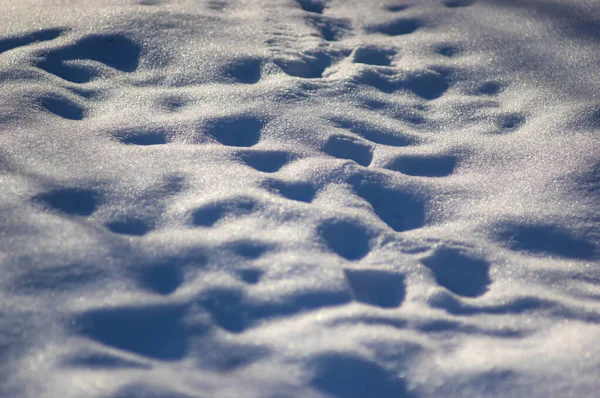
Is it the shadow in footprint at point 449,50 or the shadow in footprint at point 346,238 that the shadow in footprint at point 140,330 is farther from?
the shadow in footprint at point 449,50

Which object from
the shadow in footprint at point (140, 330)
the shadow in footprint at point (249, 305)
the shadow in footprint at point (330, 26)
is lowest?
the shadow in footprint at point (140, 330)

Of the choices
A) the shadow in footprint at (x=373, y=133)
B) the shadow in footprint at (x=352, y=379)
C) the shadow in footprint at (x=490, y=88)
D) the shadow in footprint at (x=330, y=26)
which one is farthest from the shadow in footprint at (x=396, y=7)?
the shadow in footprint at (x=352, y=379)

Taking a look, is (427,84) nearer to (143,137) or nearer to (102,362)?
(143,137)

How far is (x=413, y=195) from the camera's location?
1751 millimetres

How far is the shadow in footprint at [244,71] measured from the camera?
2152 mm

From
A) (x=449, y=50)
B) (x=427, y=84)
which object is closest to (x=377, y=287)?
(x=427, y=84)

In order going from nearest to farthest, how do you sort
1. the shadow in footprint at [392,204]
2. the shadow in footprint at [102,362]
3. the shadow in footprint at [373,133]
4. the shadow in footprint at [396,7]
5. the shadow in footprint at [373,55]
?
the shadow in footprint at [102,362], the shadow in footprint at [392,204], the shadow in footprint at [373,133], the shadow in footprint at [373,55], the shadow in footprint at [396,7]

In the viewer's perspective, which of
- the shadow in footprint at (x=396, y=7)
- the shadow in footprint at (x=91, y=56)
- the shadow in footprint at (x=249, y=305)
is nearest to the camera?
the shadow in footprint at (x=249, y=305)

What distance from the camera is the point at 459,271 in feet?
5.04

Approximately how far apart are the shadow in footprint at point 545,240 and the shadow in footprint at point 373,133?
488 millimetres

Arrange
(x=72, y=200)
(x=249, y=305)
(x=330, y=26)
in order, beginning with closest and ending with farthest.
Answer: (x=249, y=305)
(x=72, y=200)
(x=330, y=26)

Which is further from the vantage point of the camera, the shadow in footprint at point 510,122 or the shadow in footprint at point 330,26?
the shadow in footprint at point 330,26

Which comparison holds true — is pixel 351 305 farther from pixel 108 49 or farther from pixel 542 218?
pixel 108 49

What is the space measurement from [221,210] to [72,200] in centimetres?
45
